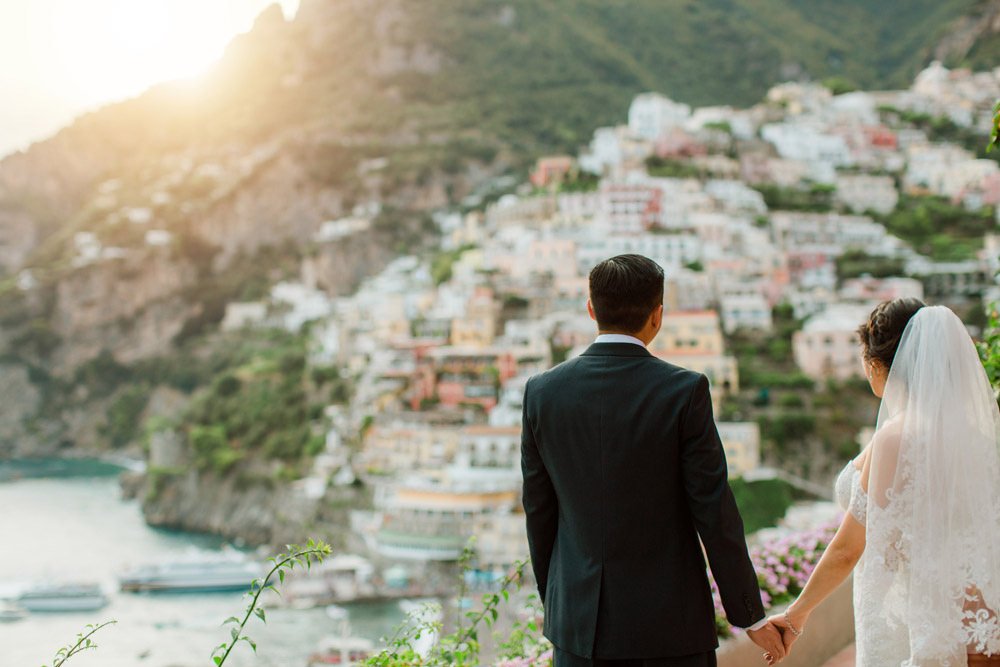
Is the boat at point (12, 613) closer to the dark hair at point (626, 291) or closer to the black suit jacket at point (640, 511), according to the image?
the black suit jacket at point (640, 511)

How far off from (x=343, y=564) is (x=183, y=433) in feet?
60.5

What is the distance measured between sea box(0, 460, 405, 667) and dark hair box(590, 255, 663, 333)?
9320 millimetres

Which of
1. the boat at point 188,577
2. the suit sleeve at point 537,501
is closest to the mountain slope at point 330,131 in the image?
the boat at point 188,577

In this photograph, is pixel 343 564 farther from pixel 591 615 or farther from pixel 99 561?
pixel 591 615

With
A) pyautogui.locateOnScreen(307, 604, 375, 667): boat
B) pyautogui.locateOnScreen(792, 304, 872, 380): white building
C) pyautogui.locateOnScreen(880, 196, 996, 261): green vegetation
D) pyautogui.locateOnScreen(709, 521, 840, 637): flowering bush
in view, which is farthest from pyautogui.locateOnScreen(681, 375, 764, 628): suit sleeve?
pyautogui.locateOnScreen(880, 196, 996, 261): green vegetation

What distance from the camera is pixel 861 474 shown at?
2084 mm

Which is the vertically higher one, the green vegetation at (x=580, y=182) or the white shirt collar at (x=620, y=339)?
the green vegetation at (x=580, y=182)

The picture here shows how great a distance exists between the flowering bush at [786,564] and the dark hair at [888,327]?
1610mm

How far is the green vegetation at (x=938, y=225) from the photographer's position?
34.2 metres

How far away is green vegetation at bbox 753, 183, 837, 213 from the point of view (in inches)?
1501

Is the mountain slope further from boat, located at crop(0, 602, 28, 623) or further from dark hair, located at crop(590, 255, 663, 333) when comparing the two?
dark hair, located at crop(590, 255, 663, 333)

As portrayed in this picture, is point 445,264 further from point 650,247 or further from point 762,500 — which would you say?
point 762,500

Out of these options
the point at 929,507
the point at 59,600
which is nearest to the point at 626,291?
the point at 929,507

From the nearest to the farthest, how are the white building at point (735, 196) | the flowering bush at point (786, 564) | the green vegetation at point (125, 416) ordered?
the flowering bush at point (786, 564) → the white building at point (735, 196) → the green vegetation at point (125, 416)
